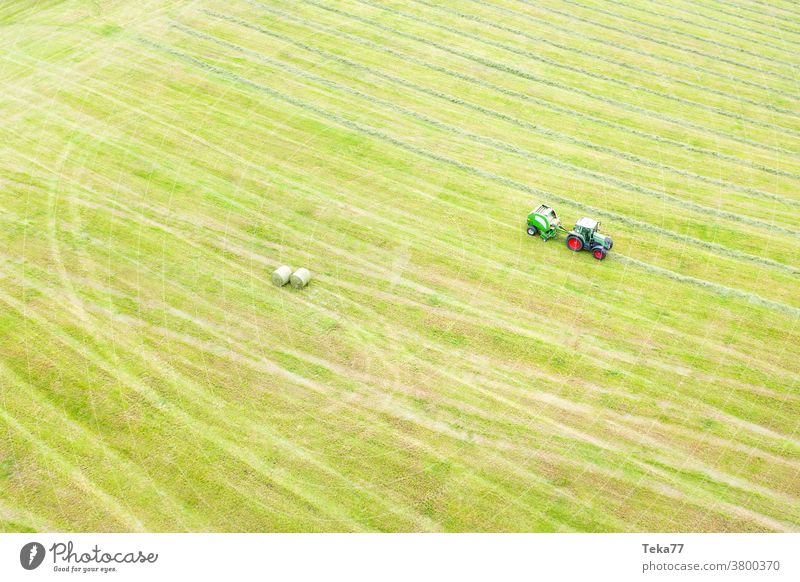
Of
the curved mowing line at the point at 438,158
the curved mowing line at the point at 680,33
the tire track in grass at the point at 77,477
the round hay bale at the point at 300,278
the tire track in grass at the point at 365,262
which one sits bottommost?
the tire track in grass at the point at 77,477

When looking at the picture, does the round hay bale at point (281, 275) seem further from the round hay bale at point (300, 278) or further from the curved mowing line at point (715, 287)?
the curved mowing line at point (715, 287)

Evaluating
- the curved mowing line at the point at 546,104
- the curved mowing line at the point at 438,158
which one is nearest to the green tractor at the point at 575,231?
the curved mowing line at the point at 438,158

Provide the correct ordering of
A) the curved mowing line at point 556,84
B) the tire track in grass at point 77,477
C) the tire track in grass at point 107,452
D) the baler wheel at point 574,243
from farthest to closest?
the curved mowing line at point 556,84 < the baler wheel at point 574,243 < the tire track in grass at point 107,452 < the tire track in grass at point 77,477

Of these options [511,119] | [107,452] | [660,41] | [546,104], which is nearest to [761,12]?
[660,41]

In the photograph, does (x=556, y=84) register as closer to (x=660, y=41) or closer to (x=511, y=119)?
(x=511, y=119)

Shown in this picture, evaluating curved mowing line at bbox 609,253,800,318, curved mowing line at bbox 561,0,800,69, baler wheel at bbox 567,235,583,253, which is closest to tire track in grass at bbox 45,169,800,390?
baler wheel at bbox 567,235,583,253

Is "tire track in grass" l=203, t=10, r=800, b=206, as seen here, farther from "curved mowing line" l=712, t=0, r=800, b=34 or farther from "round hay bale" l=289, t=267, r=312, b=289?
"curved mowing line" l=712, t=0, r=800, b=34
